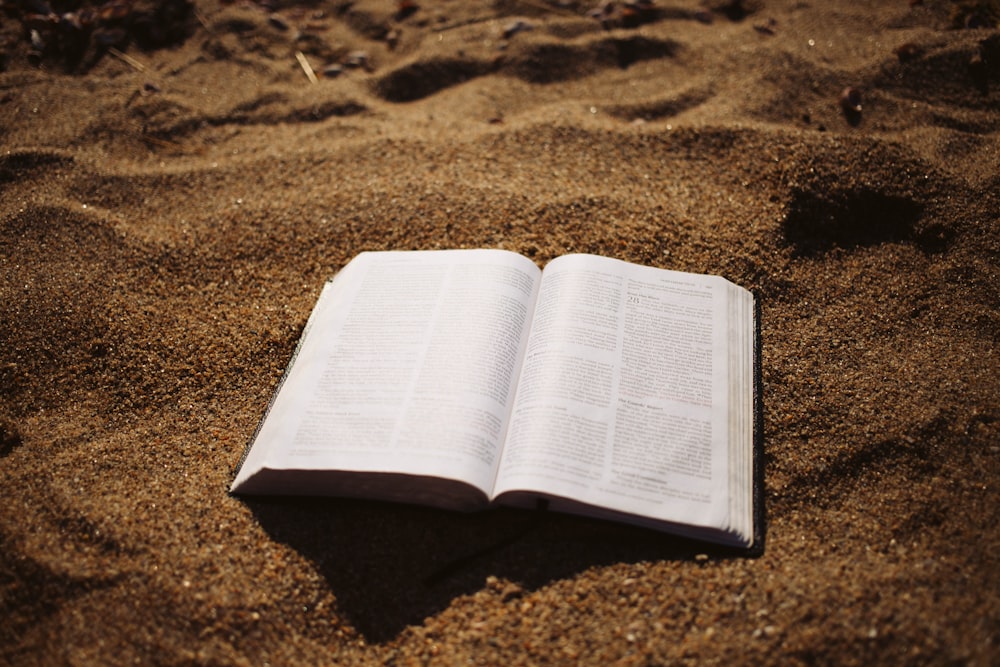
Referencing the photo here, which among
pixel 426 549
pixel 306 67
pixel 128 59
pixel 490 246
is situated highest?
pixel 128 59

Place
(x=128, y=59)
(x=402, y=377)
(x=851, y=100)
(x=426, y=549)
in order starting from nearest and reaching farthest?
(x=426, y=549), (x=402, y=377), (x=851, y=100), (x=128, y=59)

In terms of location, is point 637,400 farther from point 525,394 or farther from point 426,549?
point 426,549

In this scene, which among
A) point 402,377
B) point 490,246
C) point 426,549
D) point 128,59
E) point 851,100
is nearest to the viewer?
point 426,549

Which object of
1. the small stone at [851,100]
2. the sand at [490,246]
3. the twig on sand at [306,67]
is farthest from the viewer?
the twig on sand at [306,67]

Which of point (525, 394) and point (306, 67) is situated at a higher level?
point (306, 67)

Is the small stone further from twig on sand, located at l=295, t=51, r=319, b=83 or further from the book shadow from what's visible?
twig on sand, located at l=295, t=51, r=319, b=83

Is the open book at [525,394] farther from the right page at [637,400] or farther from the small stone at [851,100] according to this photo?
the small stone at [851,100]

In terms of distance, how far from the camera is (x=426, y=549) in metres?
1.12

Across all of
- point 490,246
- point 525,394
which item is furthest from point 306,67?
point 525,394

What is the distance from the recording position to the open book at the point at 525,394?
1067 millimetres

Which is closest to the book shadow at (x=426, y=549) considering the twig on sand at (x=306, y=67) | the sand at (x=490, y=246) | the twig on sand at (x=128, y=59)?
the sand at (x=490, y=246)

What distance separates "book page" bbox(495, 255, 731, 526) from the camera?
1064 millimetres

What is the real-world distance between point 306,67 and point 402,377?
1.60 metres

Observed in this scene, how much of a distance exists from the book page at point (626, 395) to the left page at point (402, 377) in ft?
0.20
